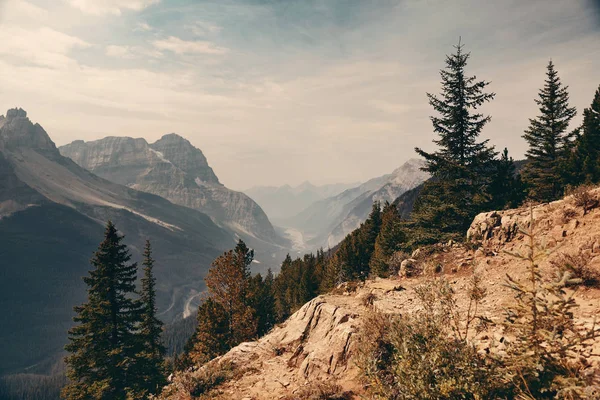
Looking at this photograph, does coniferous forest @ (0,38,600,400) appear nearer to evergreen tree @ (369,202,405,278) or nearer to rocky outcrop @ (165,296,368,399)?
rocky outcrop @ (165,296,368,399)

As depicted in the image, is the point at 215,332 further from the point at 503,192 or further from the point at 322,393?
the point at 503,192

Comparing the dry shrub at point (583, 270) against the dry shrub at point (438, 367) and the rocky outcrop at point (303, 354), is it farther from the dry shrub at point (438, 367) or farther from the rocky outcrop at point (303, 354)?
the rocky outcrop at point (303, 354)

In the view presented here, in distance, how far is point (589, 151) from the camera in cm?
3538

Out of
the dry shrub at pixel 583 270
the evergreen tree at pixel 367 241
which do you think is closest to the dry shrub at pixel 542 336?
the dry shrub at pixel 583 270

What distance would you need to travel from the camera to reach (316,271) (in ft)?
207

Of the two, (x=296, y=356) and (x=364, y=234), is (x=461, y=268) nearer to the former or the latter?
(x=296, y=356)

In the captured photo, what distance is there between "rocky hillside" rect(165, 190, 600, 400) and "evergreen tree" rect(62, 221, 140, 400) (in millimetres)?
12587

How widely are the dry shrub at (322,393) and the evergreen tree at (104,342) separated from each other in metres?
18.4

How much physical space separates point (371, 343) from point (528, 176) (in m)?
44.1

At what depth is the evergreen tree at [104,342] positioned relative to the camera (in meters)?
23.5

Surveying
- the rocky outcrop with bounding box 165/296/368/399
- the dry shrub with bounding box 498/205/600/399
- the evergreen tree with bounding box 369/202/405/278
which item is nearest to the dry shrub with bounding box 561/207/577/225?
the rocky outcrop with bounding box 165/296/368/399

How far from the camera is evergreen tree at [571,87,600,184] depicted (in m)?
30.8

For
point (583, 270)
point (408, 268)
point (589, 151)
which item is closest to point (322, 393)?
point (583, 270)

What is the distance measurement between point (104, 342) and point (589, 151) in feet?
174
